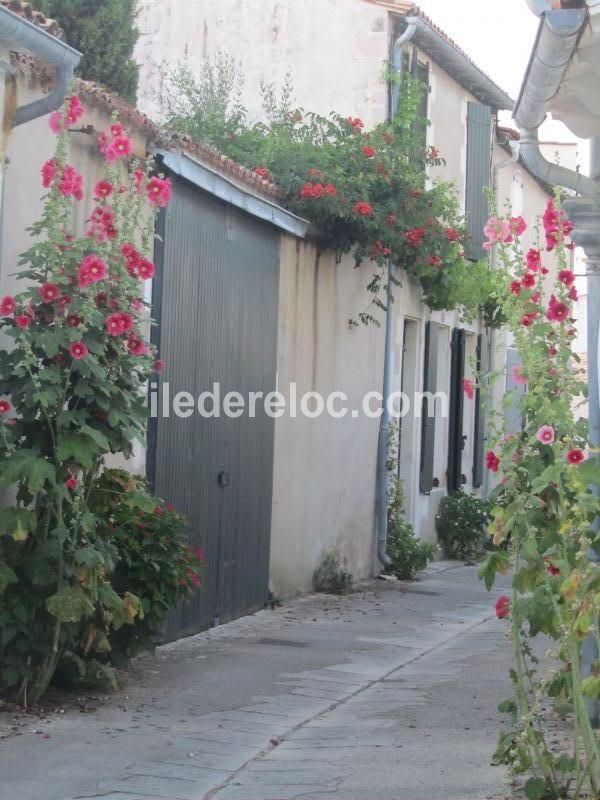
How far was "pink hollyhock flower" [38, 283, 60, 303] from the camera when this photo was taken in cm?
675

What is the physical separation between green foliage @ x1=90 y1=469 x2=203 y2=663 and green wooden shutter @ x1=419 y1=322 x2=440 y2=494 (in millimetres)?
8436

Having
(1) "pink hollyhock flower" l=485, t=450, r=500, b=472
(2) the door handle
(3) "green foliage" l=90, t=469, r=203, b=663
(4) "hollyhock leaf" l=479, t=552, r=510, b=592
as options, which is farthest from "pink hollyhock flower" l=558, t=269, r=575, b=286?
(2) the door handle

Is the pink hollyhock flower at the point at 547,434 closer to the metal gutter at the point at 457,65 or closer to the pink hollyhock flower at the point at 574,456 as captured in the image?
the pink hollyhock flower at the point at 574,456

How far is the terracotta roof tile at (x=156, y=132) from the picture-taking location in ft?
27.0

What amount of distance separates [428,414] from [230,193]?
22.7 feet

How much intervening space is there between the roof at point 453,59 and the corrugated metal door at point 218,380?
14.4 feet

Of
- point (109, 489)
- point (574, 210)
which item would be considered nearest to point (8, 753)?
point (109, 489)

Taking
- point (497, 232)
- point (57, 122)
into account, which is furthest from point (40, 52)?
point (497, 232)

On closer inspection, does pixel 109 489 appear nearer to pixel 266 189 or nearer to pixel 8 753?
pixel 8 753

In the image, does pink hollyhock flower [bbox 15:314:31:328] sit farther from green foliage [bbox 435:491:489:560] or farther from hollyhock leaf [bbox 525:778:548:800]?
green foliage [bbox 435:491:489:560]

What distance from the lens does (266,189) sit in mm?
11461

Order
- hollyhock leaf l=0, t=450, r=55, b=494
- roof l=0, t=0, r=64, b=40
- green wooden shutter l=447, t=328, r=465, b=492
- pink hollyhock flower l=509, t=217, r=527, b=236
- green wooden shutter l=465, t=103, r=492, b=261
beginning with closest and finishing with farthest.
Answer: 1. pink hollyhock flower l=509, t=217, r=527, b=236
2. hollyhock leaf l=0, t=450, r=55, b=494
3. roof l=0, t=0, r=64, b=40
4. green wooden shutter l=447, t=328, r=465, b=492
5. green wooden shutter l=465, t=103, r=492, b=261

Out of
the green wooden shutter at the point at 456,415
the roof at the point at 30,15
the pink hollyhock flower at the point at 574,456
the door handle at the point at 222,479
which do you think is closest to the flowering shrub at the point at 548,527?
the pink hollyhock flower at the point at 574,456

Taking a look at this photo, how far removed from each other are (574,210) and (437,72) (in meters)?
10.3
